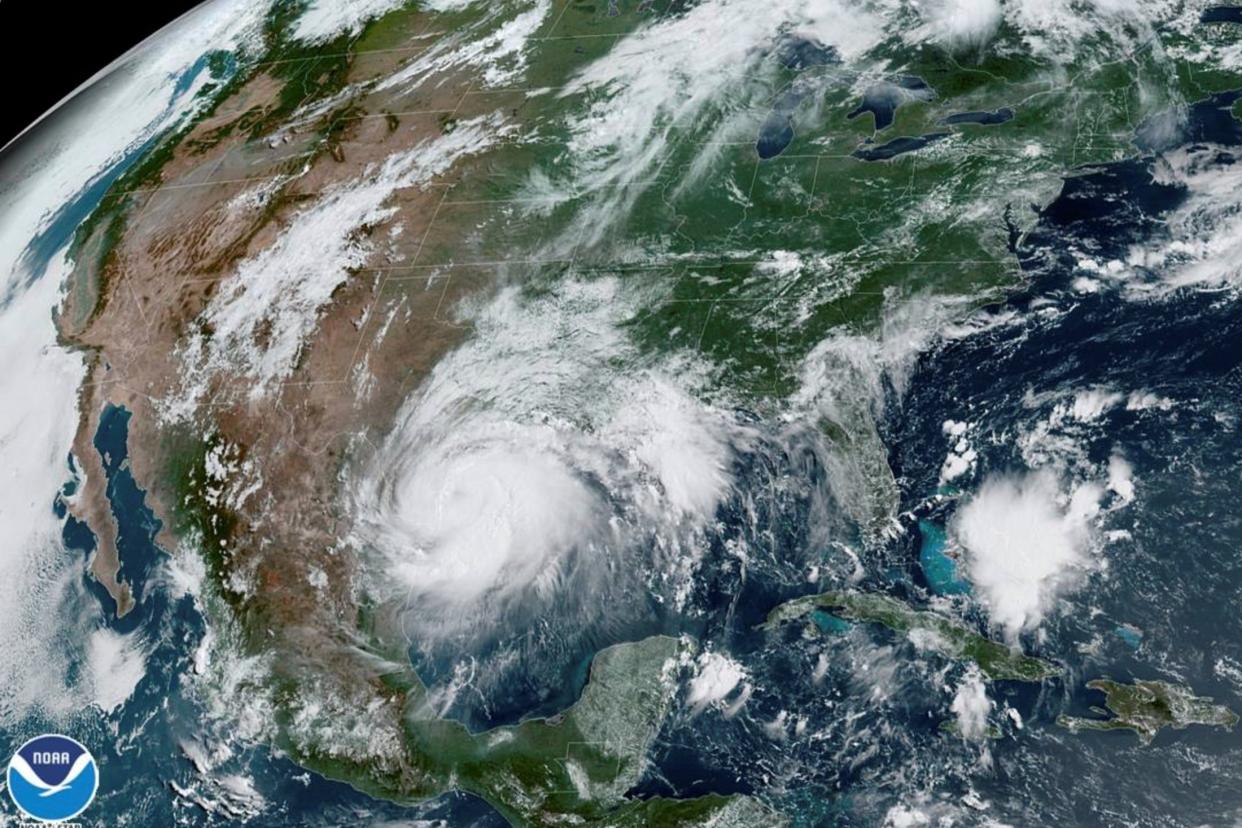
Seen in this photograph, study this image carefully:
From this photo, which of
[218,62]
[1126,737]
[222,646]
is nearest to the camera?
[1126,737]

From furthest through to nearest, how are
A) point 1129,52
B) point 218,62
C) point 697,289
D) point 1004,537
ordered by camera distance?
point 218,62, point 1129,52, point 697,289, point 1004,537

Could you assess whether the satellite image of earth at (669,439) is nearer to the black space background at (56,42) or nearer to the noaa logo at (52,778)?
the noaa logo at (52,778)

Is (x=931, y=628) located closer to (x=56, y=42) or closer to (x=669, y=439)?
(x=669, y=439)

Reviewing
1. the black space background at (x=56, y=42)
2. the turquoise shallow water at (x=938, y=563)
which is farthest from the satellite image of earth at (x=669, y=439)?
the black space background at (x=56, y=42)

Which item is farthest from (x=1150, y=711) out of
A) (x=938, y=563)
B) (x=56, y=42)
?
(x=56, y=42)

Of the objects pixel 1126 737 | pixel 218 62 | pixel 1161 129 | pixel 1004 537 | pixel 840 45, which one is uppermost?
pixel 218 62

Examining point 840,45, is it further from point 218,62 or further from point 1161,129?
point 218,62

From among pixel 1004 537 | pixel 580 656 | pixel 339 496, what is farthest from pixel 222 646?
pixel 1004 537
